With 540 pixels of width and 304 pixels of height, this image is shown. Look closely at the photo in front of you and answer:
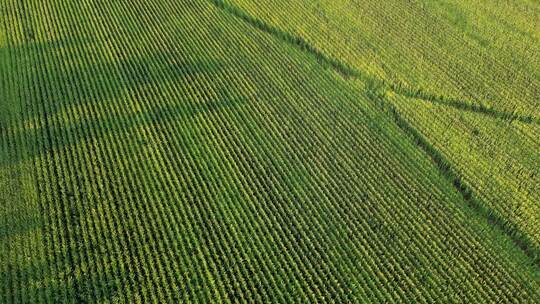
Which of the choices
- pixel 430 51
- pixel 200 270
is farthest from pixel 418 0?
pixel 200 270

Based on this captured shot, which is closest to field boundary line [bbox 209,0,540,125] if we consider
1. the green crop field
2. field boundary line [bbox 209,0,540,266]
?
field boundary line [bbox 209,0,540,266]

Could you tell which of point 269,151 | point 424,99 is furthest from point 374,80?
point 269,151

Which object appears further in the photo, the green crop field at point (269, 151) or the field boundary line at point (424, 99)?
the field boundary line at point (424, 99)

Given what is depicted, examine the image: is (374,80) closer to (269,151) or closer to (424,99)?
(424,99)

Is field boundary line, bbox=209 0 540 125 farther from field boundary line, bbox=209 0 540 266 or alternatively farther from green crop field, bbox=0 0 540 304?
green crop field, bbox=0 0 540 304

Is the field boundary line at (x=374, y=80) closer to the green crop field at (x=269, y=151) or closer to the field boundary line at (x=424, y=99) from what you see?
the field boundary line at (x=424, y=99)

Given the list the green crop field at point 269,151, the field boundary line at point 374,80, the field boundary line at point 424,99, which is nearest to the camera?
the green crop field at point 269,151

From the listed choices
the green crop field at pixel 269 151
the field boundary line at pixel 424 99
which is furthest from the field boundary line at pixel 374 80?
the green crop field at pixel 269 151
